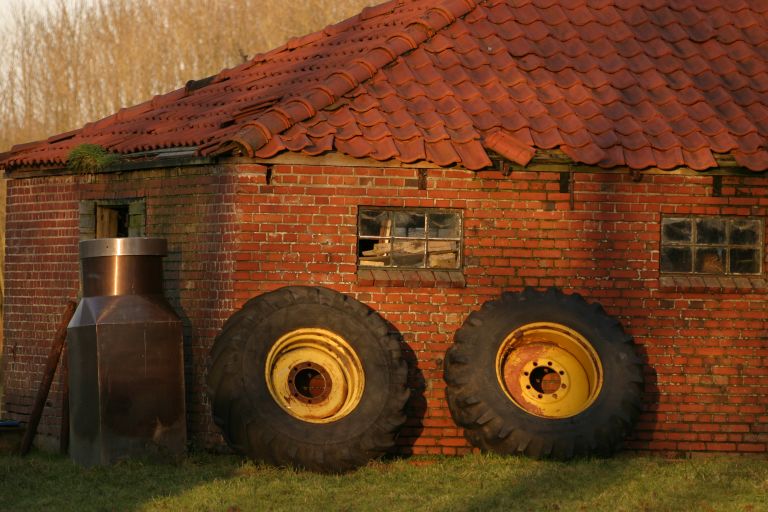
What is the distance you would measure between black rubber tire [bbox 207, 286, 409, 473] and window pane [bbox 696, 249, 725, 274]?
3100 millimetres

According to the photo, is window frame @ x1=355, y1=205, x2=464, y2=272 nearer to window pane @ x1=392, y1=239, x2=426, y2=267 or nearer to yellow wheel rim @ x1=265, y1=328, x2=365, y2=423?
window pane @ x1=392, y1=239, x2=426, y2=267

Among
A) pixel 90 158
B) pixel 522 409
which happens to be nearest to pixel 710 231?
pixel 522 409

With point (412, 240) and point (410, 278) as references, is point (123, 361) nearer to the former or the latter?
point (410, 278)

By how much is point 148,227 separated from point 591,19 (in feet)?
16.2

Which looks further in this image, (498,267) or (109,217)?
(109,217)

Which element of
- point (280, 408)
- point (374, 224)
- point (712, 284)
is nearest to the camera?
point (280, 408)

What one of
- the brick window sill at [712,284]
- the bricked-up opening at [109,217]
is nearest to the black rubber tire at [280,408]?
the bricked-up opening at [109,217]

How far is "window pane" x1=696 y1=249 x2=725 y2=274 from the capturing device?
38.1ft

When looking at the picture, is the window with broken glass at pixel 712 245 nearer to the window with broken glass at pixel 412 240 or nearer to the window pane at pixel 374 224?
the window with broken glass at pixel 412 240

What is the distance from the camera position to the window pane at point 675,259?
1156cm

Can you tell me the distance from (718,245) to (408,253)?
2931 mm

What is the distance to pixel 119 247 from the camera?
10828 mm

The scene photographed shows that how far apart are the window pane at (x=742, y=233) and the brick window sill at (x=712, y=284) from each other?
35 centimetres

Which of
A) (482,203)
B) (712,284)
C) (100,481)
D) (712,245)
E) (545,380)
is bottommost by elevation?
(100,481)
